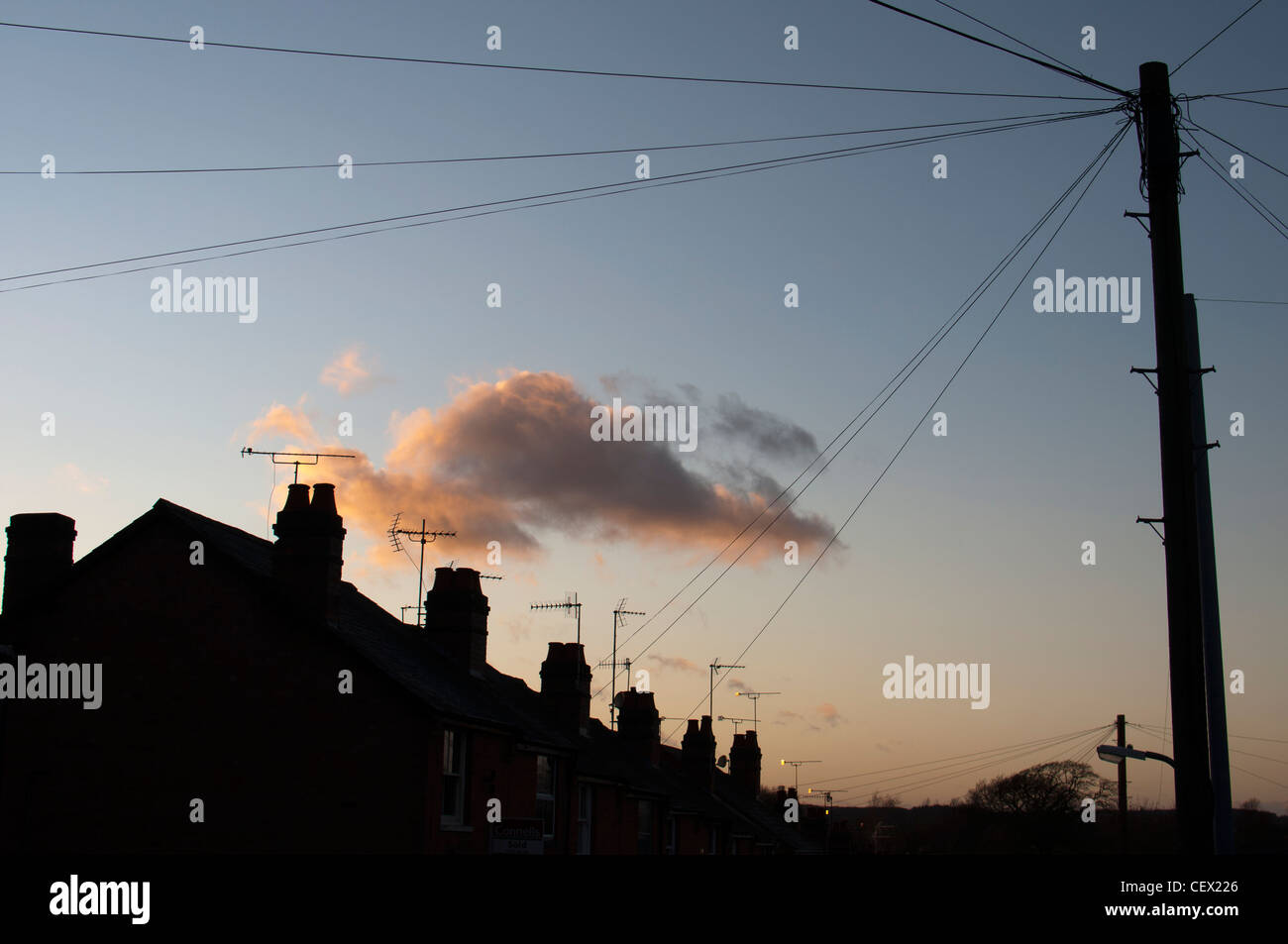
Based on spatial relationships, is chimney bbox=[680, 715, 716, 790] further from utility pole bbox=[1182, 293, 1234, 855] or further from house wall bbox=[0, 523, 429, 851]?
utility pole bbox=[1182, 293, 1234, 855]

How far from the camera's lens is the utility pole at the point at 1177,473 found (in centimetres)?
1073

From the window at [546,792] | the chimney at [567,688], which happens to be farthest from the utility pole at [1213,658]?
the chimney at [567,688]

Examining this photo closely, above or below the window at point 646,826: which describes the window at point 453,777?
above

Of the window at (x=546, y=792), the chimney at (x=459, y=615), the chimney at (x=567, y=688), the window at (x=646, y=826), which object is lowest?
the window at (x=646, y=826)

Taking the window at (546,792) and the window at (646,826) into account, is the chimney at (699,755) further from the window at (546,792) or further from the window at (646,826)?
the window at (546,792)

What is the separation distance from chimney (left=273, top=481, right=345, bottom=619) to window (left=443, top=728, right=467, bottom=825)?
3.24 meters

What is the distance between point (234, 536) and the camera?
2530 centimetres

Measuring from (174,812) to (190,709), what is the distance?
1760 mm

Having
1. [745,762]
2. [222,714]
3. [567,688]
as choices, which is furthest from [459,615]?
[745,762]

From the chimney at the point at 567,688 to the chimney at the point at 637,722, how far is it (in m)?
10.0

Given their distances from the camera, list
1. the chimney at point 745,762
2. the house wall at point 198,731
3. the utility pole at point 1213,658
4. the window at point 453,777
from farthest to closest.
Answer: the chimney at point 745,762
the window at point 453,777
the house wall at point 198,731
the utility pole at point 1213,658

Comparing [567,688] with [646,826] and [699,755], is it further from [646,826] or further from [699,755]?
[699,755]
